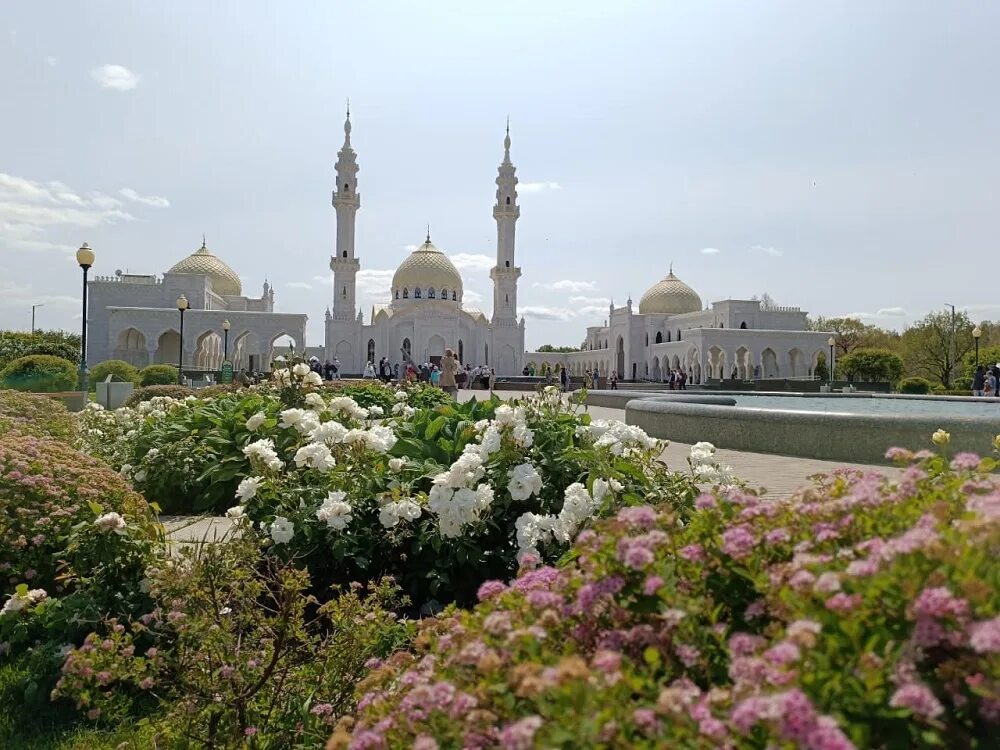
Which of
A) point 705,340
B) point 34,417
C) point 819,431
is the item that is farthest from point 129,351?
point 819,431

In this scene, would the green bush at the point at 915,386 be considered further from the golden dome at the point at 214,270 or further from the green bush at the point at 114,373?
the golden dome at the point at 214,270

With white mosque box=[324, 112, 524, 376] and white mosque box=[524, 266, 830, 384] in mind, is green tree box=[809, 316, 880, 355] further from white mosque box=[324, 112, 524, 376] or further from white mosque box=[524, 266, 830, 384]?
white mosque box=[324, 112, 524, 376]

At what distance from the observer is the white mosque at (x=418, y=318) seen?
52.1 meters

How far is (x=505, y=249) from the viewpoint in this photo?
176 ft

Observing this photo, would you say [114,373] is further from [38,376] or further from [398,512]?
[398,512]

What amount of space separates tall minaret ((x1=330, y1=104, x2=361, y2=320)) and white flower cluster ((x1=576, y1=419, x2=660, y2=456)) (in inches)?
1941

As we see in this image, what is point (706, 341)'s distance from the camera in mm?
49375

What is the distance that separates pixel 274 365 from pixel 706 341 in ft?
144

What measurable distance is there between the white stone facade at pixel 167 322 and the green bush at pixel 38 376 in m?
20.3

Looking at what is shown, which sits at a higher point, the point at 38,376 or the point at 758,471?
the point at 38,376

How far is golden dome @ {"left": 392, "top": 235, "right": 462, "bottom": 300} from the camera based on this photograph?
56375 mm

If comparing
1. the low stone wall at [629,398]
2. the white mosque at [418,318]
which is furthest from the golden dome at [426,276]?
the low stone wall at [629,398]

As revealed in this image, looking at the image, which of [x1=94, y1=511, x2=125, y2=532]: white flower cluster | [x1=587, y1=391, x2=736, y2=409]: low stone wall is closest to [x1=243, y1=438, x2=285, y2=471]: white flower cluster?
[x1=94, y1=511, x2=125, y2=532]: white flower cluster

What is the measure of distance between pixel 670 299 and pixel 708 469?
58938 millimetres
